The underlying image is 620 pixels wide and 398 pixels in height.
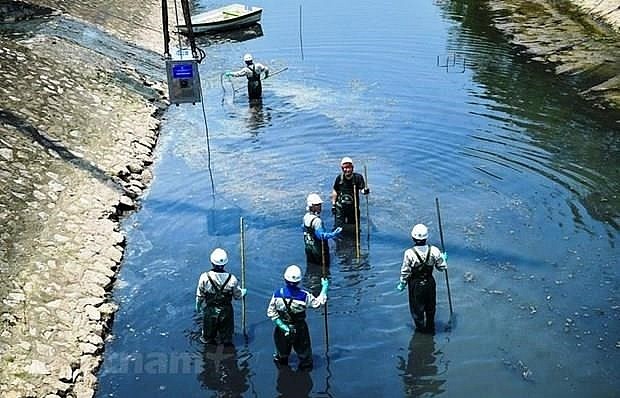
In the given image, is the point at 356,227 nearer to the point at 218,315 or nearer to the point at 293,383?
the point at 218,315

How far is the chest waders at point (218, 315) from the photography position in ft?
41.7

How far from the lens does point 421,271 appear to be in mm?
13062

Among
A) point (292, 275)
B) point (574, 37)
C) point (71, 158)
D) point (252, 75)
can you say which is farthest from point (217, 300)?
point (574, 37)

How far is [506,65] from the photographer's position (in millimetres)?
32781

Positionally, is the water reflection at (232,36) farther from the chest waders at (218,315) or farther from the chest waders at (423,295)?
the chest waders at (423,295)

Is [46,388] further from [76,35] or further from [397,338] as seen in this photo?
[76,35]

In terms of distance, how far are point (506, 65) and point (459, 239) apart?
1806 cm

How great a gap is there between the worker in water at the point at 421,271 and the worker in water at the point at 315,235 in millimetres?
2356

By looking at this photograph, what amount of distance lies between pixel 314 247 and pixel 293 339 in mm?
3776

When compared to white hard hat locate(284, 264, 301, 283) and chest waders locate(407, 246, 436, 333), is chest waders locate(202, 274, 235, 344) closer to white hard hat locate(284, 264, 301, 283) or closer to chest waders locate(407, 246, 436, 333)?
white hard hat locate(284, 264, 301, 283)

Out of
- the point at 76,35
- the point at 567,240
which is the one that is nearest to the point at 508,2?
the point at 76,35

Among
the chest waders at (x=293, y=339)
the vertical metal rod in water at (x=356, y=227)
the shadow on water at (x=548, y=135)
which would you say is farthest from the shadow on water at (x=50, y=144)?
the shadow on water at (x=548, y=135)

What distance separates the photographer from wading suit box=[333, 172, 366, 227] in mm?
16969

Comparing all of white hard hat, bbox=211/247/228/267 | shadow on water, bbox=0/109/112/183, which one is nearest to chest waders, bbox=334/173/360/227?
white hard hat, bbox=211/247/228/267
